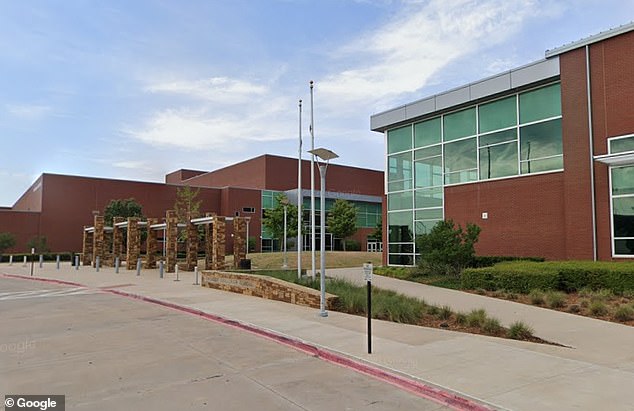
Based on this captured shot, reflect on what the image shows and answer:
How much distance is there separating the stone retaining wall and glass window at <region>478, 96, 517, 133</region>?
1330cm

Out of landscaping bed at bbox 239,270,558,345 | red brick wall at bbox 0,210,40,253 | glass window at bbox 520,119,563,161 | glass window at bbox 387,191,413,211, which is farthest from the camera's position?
red brick wall at bbox 0,210,40,253

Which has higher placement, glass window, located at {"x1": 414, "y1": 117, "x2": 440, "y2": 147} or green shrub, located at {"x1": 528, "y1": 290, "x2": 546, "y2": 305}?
glass window, located at {"x1": 414, "y1": 117, "x2": 440, "y2": 147}

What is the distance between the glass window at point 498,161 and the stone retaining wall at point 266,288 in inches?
487

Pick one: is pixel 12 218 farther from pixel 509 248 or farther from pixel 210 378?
pixel 210 378

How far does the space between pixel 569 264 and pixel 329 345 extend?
36.5 ft

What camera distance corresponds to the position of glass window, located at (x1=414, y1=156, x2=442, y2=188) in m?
25.7

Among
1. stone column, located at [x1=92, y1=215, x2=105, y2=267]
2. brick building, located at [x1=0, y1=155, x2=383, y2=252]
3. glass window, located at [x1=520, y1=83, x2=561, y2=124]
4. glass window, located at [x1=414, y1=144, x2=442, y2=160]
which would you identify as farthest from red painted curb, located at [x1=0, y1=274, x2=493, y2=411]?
brick building, located at [x1=0, y1=155, x2=383, y2=252]

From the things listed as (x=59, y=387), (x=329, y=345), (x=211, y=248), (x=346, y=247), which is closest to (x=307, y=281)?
(x=329, y=345)

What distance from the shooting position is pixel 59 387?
21.4ft

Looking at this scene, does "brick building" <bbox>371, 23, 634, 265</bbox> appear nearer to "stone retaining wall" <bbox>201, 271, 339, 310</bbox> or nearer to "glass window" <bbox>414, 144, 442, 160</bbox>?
"glass window" <bbox>414, 144, 442, 160</bbox>

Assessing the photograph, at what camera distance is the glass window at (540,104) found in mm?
20750

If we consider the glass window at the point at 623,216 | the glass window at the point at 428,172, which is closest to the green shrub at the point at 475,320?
the glass window at the point at 623,216

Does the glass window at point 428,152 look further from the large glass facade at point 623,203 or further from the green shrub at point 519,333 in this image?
the green shrub at point 519,333

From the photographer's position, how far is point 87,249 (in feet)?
145
